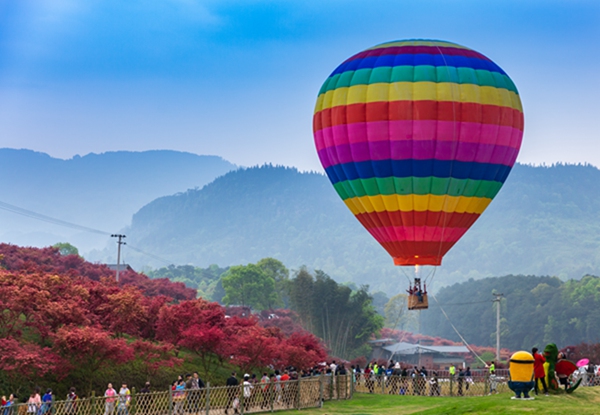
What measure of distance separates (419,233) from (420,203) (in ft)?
5.56

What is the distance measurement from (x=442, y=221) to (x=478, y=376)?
842 cm

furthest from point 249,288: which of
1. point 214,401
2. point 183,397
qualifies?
point 183,397

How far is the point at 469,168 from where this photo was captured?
40375mm

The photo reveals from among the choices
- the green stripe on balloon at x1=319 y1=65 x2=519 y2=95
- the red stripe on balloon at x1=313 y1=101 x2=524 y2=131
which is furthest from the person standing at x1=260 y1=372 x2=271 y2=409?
the green stripe on balloon at x1=319 y1=65 x2=519 y2=95

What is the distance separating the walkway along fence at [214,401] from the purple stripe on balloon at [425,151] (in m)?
10.9

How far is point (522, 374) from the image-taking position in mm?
25484

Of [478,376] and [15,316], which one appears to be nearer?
[15,316]

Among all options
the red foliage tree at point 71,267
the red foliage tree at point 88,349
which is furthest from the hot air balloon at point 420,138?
the red foliage tree at point 71,267

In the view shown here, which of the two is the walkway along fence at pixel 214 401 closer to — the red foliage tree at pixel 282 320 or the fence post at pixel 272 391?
the fence post at pixel 272 391

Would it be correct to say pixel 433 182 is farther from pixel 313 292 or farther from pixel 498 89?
pixel 313 292

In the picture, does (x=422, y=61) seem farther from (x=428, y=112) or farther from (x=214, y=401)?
(x=214, y=401)

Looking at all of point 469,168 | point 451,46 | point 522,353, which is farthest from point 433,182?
point 522,353

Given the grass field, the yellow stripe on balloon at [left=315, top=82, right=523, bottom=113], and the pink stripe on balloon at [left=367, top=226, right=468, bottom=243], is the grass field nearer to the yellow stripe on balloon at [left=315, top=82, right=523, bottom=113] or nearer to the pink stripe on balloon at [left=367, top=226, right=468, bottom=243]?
the pink stripe on balloon at [left=367, top=226, right=468, bottom=243]

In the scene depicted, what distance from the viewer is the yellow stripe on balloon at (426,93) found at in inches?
1561
